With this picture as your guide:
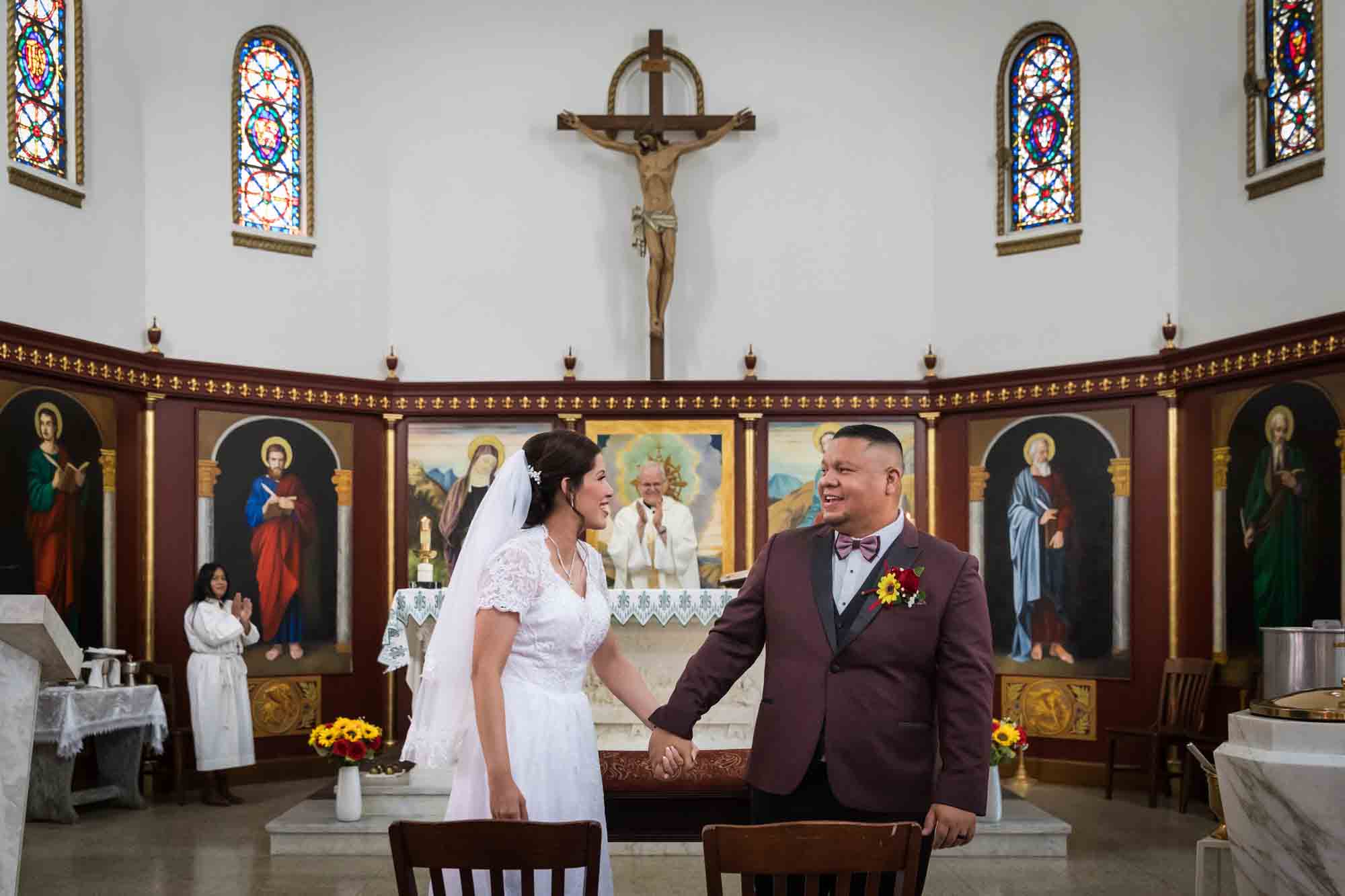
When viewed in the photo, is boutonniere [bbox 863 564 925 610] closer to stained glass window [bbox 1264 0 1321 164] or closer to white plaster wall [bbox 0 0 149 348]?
stained glass window [bbox 1264 0 1321 164]

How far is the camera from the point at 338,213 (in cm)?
1267

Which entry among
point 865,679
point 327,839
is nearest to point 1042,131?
point 327,839

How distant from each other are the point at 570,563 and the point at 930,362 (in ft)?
29.0

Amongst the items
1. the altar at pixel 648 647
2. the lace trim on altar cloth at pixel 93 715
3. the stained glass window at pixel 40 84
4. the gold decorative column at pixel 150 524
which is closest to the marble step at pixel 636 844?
the altar at pixel 648 647

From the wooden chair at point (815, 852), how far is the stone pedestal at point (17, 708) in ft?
6.97

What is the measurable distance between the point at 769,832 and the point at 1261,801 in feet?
7.18

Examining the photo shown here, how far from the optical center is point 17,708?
3.95 metres

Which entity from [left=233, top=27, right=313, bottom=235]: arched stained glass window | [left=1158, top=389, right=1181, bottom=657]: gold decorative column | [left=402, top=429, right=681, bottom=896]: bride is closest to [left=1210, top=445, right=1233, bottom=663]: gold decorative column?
[left=1158, top=389, right=1181, bottom=657]: gold decorative column

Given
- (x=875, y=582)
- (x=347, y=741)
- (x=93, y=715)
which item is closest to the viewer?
(x=875, y=582)

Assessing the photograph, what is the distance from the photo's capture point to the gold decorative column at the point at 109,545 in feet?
35.6

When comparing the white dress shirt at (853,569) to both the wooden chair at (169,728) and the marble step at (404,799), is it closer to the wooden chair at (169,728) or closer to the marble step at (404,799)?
the marble step at (404,799)

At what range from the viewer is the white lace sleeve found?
158 inches

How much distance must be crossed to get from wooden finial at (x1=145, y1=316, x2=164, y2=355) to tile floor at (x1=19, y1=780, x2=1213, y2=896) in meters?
3.78

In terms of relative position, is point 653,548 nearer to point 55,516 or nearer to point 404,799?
point 404,799
